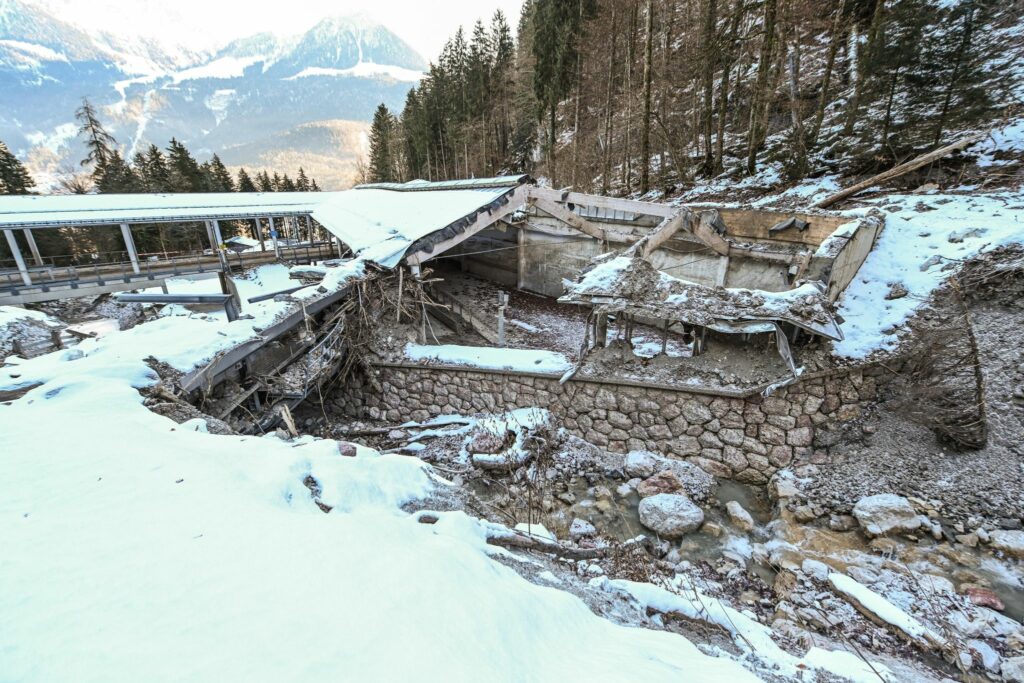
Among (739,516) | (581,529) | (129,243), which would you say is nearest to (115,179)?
(129,243)

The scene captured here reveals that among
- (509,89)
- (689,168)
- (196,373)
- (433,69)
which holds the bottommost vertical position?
(196,373)

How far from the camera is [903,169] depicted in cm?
998

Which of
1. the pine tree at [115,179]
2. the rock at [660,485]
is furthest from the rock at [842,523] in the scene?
the pine tree at [115,179]

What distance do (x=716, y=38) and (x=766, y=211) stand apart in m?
8.13

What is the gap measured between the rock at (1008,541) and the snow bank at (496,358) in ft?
19.6

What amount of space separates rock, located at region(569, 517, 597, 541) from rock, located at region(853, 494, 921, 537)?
3638 millimetres

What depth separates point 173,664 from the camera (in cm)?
157

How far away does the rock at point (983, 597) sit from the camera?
14.6 ft

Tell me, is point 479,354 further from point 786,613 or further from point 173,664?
→ point 173,664

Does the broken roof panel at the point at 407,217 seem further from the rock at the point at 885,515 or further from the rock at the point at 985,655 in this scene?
the rock at the point at 985,655

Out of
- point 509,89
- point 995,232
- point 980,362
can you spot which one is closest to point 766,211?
point 995,232

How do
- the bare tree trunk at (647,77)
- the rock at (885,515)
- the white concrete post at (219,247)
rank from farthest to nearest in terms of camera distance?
1. the white concrete post at (219,247)
2. the bare tree trunk at (647,77)
3. the rock at (885,515)

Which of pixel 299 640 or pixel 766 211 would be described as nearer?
pixel 299 640

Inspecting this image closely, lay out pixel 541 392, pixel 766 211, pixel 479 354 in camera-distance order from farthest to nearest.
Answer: pixel 766 211, pixel 479 354, pixel 541 392
